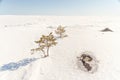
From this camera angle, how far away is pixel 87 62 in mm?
16188

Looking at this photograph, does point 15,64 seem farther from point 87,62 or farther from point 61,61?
point 87,62

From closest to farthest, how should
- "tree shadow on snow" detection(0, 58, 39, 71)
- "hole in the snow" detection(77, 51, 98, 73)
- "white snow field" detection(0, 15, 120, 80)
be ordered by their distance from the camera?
"white snow field" detection(0, 15, 120, 80)
"hole in the snow" detection(77, 51, 98, 73)
"tree shadow on snow" detection(0, 58, 39, 71)

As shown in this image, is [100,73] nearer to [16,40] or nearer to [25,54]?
[25,54]

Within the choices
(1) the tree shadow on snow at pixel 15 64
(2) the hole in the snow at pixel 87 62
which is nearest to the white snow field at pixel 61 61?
(1) the tree shadow on snow at pixel 15 64

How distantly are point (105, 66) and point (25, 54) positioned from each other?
24.5 feet

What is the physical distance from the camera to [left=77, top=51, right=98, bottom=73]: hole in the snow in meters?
15.6

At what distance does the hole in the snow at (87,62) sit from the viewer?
15551 mm

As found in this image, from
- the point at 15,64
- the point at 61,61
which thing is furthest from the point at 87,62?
the point at 15,64

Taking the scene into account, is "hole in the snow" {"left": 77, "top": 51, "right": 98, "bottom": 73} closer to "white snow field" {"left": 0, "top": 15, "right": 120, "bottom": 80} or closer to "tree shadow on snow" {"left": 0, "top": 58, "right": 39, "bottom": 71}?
"white snow field" {"left": 0, "top": 15, "right": 120, "bottom": 80}

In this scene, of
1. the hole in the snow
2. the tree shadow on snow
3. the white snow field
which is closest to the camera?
the white snow field

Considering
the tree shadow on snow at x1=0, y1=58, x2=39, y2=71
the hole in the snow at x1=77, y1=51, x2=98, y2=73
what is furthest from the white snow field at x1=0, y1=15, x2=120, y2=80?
the hole in the snow at x1=77, y1=51, x2=98, y2=73

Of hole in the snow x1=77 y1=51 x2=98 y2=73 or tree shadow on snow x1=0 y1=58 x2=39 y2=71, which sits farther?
tree shadow on snow x1=0 y1=58 x2=39 y2=71

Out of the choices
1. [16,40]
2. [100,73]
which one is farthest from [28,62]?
[16,40]

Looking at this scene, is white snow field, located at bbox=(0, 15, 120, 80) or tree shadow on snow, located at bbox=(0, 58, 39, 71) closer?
white snow field, located at bbox=(0, 15, 120, 80)
